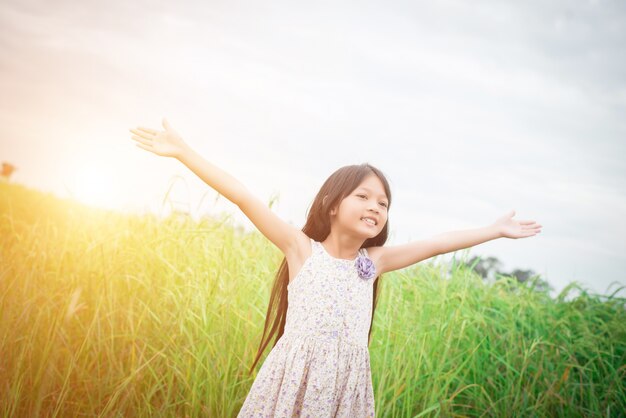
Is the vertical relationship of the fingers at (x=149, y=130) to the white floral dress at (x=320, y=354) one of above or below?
above

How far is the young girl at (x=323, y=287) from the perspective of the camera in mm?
2389

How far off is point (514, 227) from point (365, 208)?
989 millimetres

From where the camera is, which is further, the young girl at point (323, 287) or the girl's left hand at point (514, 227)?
the girl's left hand at point (514, 227)

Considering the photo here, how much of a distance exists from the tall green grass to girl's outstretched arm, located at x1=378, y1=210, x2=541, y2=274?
69 centimetres

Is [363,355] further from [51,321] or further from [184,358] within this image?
[51,321]

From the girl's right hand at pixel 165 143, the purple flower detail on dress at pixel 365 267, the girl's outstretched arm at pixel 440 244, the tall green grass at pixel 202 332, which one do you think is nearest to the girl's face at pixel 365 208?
the purple flower detail on dress at pixel 365 267

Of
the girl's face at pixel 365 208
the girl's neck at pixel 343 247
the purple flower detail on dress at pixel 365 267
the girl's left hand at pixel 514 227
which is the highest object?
the girl's left hand at pixel 514 227

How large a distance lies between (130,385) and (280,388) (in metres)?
1.33

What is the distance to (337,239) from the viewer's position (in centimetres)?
263

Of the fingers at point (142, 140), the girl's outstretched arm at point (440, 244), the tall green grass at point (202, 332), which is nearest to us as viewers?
the fingers at point (142, 140)

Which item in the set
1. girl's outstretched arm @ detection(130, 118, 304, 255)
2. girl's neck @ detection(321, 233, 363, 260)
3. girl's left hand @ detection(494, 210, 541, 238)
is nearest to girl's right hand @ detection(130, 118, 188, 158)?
girl's outstretched arm @ detection(130, 118, 304, 255)

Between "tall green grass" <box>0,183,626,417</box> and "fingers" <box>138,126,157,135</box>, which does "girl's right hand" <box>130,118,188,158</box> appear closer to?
"fingers" <box>138,126,157,135</box>

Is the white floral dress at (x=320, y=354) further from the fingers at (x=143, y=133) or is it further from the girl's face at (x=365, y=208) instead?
the fingers at (x=143, y=133)

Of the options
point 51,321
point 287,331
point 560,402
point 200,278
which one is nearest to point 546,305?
point 560,402
